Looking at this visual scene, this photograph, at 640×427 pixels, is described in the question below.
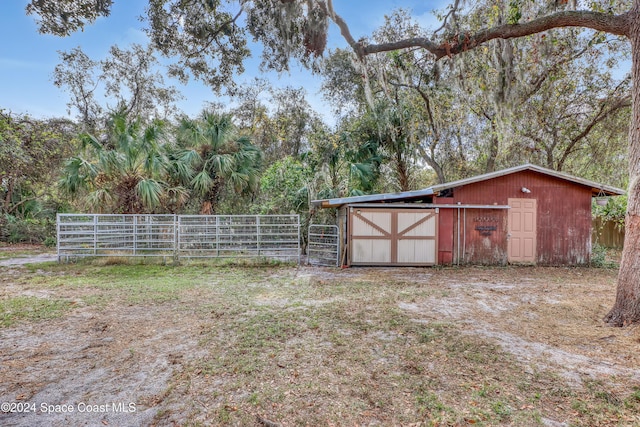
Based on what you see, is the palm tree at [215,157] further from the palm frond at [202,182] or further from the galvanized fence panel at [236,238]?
the galvanized fence panel at [236,238]

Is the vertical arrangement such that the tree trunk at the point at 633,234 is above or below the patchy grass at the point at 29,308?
above

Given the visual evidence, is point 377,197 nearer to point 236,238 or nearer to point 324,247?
point 324,247

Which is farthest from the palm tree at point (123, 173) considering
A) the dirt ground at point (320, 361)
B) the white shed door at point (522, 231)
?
the white shed door at point (522, 231)

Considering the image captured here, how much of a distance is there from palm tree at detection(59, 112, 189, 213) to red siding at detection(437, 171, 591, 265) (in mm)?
8169

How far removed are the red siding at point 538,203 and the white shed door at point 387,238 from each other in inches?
31.0

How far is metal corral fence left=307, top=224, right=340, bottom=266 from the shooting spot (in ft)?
30.6

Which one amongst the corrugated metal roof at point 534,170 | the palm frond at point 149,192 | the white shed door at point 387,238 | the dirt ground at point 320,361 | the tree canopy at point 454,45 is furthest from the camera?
the palm frond at point 149,192

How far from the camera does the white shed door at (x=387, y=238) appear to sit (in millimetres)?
9008

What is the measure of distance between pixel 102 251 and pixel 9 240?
7.47m

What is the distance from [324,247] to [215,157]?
4554 millimetres

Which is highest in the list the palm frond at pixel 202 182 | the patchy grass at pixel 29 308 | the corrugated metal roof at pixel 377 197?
the palm frond at pixel 202 182

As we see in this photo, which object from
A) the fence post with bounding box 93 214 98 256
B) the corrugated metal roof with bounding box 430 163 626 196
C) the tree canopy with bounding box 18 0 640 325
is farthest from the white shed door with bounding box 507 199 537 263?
the fence post with bounding box 93 214 98 256

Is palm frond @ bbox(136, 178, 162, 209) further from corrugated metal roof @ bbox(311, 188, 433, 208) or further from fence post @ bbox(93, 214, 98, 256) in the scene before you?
corrugated metal roof @ bbox(311, 188, 433, 208)

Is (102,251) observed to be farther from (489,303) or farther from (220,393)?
(489,303)
